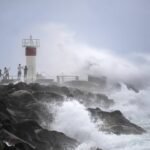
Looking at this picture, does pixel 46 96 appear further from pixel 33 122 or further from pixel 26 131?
pixel 26 131

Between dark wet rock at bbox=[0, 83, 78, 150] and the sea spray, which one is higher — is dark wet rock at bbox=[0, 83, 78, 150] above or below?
above

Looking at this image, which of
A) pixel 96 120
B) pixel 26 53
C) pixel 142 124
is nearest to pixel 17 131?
pixel 96 120

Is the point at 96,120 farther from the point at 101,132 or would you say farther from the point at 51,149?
the point at 51,149

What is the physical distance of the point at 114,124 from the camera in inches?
678

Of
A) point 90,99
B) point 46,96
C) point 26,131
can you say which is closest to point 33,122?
point 26,131

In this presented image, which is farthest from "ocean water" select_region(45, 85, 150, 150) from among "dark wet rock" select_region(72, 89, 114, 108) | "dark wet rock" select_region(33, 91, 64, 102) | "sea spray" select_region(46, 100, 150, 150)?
"dark wet rock" select_region(72, 89, 114, 108)

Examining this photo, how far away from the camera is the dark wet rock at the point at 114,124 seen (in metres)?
16.5

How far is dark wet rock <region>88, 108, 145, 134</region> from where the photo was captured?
16.5 m

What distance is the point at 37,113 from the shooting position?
643 inches

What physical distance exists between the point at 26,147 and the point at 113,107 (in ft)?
54.2

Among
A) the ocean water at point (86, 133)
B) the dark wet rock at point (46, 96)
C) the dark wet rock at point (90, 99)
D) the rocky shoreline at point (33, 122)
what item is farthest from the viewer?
the dark wet rock at point (90, 99)

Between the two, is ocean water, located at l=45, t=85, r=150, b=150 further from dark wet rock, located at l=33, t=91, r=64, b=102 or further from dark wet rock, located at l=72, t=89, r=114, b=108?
dark wet rock, located at l=72, t=89, r=114, b=108

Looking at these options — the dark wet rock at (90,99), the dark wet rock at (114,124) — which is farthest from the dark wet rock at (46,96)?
the dark wet rock at (90,99)

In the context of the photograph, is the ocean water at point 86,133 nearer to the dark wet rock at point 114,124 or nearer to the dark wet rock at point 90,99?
the dark wet rock at point 114,124
